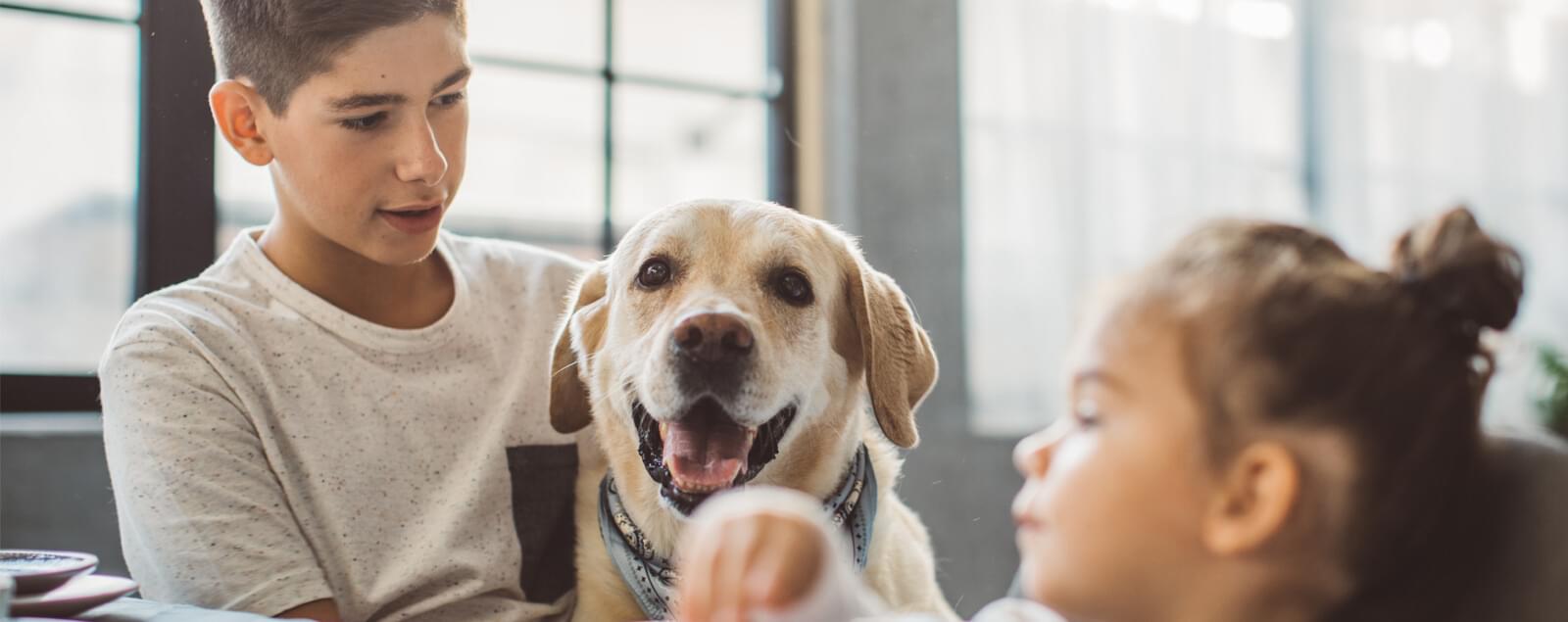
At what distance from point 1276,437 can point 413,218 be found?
1.14 m

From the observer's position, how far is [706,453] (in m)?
1.36

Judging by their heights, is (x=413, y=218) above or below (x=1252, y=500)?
above

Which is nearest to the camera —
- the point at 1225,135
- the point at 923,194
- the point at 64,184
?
the point at 64,184

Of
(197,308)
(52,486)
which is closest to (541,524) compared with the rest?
(197,308)

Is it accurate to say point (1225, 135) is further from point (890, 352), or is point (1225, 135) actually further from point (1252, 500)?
point (1252, 500)

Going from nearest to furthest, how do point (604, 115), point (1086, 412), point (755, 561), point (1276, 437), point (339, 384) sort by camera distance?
point (755, 561) → point (1276, 437) → point (1086, 412) → point (339, 384) → point (604, 115)

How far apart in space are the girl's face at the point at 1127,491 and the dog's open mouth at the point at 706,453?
0.49 meters

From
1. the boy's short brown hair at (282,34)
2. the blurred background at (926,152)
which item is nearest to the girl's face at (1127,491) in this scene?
the blurred background at (926,152)

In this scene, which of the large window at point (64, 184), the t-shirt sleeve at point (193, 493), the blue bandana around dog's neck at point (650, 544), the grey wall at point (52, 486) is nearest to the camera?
the t-shirt sleeve at point (193, 493)

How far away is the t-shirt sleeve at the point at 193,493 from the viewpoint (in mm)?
1308

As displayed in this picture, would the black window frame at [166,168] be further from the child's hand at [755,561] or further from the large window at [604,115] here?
the child's hand at [755,561]

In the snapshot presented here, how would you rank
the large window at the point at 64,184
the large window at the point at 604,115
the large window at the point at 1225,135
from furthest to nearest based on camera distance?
the large window at the point at 1225,135
the large window at the point at 604,115
the large window at the point at 64,184

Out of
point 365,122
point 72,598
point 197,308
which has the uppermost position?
point 365,122

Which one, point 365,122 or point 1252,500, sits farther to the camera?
point 365,122
